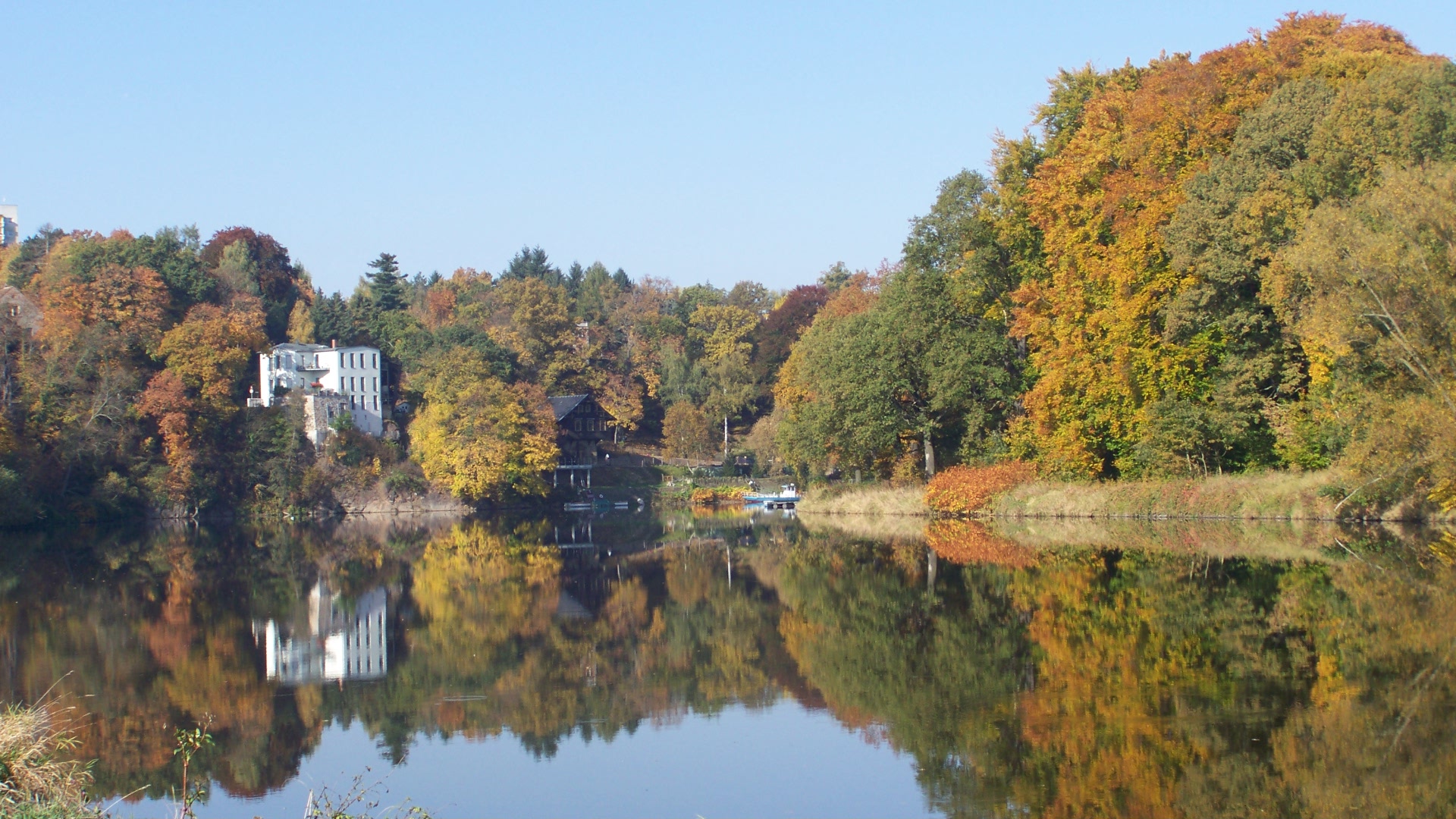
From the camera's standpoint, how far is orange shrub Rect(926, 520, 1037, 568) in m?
25.3

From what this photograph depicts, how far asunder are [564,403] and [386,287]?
78.2 ft

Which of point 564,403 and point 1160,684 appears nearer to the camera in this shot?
point 1160,684

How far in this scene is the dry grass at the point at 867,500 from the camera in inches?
1725

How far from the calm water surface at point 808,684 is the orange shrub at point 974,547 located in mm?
210

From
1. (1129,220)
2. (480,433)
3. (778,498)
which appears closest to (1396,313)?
(1129,220)

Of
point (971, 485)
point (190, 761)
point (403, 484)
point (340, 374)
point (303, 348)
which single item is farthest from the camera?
point (303, 348)

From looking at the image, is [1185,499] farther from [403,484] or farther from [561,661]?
[403,484]

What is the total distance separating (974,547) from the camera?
28812mm

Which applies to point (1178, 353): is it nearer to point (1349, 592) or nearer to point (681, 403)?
point (1349, 592)

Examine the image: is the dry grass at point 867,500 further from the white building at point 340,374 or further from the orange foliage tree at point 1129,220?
the white building at point 340,374

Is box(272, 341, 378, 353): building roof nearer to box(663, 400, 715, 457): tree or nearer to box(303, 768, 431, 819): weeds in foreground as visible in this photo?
box(663, 400, 715, 457): tree

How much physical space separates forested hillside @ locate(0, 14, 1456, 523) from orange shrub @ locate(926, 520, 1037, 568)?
17.7 feet

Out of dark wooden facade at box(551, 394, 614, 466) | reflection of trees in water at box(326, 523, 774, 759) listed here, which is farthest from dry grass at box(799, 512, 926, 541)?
dark wooden facade at box(551, 394, 614, 466)

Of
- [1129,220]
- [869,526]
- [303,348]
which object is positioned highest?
[303,348]
